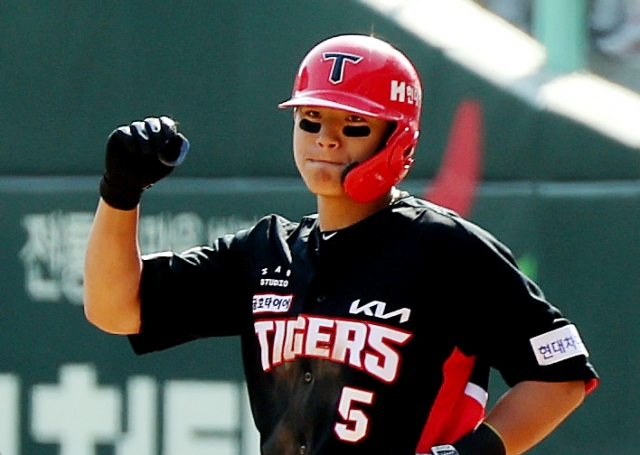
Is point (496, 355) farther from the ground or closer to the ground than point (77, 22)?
closer to the ground

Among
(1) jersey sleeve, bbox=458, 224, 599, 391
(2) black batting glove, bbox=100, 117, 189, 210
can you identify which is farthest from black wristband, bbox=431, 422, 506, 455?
(2) black batting glove, bbox=100, 117, 189, 210

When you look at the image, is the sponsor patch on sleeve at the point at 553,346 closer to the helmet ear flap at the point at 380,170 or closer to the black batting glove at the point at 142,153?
the helmet ear flap at the point at 380,170

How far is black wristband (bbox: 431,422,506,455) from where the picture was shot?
97.3 inches

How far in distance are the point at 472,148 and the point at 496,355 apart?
2.02 m

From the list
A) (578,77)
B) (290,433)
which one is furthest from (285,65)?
(290,433)

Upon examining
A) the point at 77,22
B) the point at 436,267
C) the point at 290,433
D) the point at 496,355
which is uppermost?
the point at 77,22


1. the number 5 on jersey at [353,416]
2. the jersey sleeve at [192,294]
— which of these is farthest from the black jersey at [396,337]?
the jersey sleeve at [192,294]

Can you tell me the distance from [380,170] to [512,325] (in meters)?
0.37

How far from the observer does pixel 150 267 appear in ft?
9.00

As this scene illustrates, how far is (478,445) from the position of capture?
8.16 ft

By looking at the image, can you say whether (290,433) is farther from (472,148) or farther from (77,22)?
(77,22)

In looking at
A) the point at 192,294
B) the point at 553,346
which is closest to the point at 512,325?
the point at 553,346

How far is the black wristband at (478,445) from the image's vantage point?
8.11 ft

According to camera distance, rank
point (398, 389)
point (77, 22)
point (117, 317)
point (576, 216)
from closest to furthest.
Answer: point (398, 389), point (117, 317), point (576, 216), point (77, 22)
